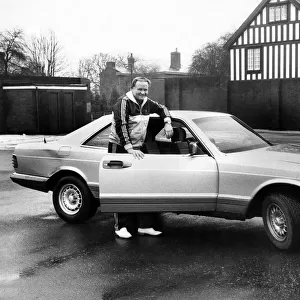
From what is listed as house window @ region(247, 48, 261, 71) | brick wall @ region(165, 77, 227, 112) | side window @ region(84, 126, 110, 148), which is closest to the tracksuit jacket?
side window @ region(84, 126, 110, 148)

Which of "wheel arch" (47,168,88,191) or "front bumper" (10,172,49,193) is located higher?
"wheel arch" (47,168,88,191)

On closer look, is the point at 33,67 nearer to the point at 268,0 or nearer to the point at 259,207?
the point at 268,0

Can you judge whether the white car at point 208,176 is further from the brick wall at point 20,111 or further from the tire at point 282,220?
the brick wall at point 20,111

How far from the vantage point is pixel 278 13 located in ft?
109

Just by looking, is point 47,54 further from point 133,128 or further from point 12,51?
point 133,128

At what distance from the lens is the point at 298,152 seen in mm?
6082

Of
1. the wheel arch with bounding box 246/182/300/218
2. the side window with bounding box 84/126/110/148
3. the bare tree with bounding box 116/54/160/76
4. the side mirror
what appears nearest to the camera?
the wheel arch with bounding box 246/182/300/218

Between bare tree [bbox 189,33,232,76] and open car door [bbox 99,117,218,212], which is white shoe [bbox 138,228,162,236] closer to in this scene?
open car door [bbox 99,117,218,212]

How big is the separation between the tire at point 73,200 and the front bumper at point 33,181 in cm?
23

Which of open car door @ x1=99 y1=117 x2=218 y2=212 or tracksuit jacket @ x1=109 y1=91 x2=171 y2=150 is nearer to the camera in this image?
open car door @ x1=99 y1=117 x2=218 y2=212

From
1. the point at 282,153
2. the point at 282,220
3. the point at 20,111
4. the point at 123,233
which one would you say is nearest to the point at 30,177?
the point at 123,233

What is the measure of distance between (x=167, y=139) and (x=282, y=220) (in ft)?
5.69

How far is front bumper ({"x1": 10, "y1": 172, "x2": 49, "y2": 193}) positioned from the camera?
25.0 ft

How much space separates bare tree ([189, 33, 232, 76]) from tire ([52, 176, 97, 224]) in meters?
56.0
